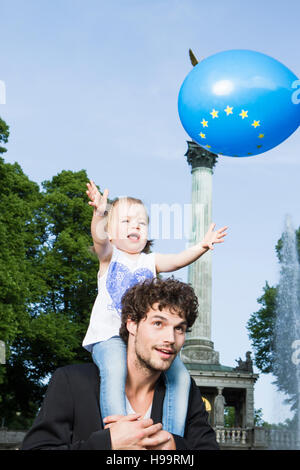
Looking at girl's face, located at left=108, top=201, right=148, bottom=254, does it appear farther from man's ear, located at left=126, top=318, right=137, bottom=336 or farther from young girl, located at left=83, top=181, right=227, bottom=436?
man's ear, located at left=126, top=318, right=137, bottom=336

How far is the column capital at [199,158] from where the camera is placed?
1401 inches

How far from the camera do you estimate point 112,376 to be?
10.7 ft

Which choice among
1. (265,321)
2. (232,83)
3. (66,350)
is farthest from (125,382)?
(265,321)

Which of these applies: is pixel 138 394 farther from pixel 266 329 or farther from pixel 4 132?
pixel 266 329

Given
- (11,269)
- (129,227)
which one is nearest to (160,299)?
(129,227)

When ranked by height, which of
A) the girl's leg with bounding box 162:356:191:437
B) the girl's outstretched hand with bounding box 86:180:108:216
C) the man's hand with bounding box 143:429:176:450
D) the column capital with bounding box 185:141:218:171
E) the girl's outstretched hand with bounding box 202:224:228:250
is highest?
the column capital with bounding box 185:141:218:171

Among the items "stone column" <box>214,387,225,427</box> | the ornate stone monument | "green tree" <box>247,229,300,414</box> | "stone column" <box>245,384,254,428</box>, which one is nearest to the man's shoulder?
the ornate stone monument

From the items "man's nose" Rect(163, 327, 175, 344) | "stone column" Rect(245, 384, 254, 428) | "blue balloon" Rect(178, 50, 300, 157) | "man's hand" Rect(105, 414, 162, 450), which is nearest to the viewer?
"man's hand" Rect(105, 414, 162, 450)

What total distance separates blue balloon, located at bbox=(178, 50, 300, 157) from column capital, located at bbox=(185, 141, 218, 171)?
30.1 m

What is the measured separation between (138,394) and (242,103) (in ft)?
9.96

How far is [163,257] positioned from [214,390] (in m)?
26.3

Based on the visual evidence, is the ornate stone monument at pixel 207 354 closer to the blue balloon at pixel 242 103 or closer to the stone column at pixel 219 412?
the stone column at pixel 219 412

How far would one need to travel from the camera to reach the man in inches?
112
